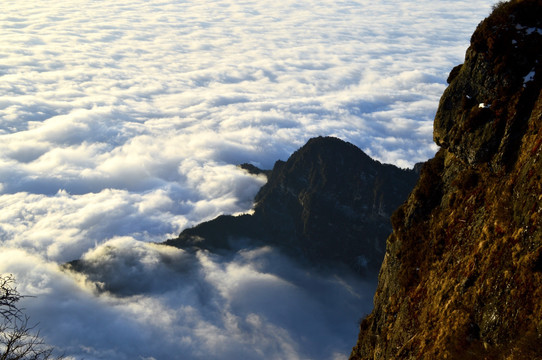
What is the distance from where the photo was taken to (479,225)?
24750 millimetres

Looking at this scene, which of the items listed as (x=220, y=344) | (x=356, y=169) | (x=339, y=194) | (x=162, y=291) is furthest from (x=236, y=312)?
(x=356, y=169)

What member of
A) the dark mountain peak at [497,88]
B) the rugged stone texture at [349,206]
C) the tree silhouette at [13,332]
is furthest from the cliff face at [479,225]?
the rugged stone texture at [349,206]

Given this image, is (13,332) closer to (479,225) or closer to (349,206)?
Answer: (479,225)

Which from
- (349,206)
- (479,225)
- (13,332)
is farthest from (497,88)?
(349,206)

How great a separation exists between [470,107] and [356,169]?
163993 mm

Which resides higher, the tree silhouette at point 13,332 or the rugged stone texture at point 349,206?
the rugged stone texture at point 349,206

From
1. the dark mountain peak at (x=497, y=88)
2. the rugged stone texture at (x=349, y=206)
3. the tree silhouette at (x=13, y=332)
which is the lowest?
the tree silhouette at (x=13, y=332)

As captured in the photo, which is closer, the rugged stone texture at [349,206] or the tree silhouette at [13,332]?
the tree silhouette at [13,332]

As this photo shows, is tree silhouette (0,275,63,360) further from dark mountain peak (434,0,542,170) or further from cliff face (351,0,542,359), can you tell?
dark mountain peak (434,0,542,170)

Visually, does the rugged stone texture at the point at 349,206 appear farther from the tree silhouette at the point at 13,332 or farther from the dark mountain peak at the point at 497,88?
the tree silhouette at the point at 13,332

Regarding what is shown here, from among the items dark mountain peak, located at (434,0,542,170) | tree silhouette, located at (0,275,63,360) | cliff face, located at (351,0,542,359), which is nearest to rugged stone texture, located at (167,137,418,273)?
cliff face, located at (351,0,542,359)

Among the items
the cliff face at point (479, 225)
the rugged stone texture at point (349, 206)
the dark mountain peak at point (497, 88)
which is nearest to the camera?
the cliff face at point (479, 225)

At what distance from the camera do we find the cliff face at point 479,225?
19625mm

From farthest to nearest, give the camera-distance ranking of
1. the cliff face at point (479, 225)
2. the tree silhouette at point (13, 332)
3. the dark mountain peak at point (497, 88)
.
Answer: the dark mountain peak at point (497, 88), the cliff face at point (479, 225), the tree silhouette at point (13, 332)
